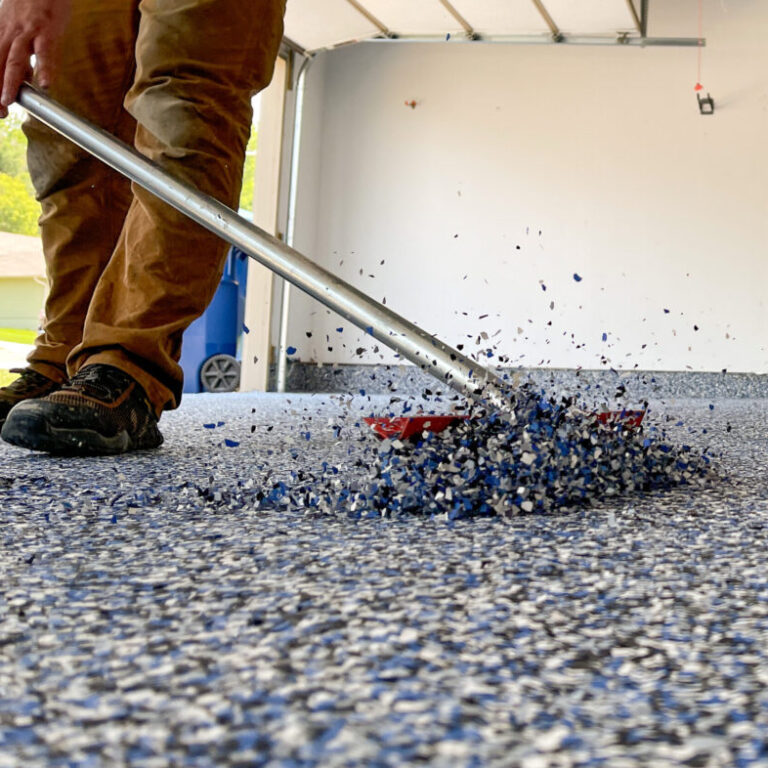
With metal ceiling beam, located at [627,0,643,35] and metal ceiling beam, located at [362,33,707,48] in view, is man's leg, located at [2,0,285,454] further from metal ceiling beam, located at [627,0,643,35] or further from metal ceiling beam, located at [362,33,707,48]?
metal ceiling beam, located at [362,33,707,48]

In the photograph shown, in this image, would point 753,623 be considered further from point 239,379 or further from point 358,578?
point 239,379

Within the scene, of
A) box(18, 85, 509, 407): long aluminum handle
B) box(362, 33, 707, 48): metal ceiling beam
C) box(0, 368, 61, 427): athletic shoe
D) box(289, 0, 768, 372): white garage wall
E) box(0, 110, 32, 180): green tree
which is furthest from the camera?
box(0, 110, 32, 180): green tree

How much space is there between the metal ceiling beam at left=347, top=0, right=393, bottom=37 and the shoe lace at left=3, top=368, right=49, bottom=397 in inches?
101

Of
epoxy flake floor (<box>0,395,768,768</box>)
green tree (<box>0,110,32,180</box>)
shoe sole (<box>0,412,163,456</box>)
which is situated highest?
green tree (<box>0,110,32,180</box>)

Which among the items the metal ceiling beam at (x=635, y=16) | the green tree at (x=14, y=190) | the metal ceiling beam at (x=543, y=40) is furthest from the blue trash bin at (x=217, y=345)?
the metal ceiling beam at (x=635, y=16)

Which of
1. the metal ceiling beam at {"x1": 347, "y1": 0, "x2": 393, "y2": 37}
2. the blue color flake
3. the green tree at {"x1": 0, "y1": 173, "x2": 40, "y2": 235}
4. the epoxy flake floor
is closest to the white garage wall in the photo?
the metal ceiling beam at {"x1": 347, "y1": 0, "x2": 393, "y2": 37}

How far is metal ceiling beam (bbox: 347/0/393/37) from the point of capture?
372 centimetres

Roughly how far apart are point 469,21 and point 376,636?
3.87 meters

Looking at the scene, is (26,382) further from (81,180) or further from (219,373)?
(219,373)

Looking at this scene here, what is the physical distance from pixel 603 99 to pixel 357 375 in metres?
1.82

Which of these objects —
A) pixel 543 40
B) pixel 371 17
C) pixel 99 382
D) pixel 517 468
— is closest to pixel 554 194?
pixel 543 40

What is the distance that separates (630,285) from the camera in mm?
4520

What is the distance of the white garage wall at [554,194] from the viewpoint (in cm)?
440

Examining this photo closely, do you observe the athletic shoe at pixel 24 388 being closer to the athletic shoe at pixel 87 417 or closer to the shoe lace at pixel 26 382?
the shoe lace at pixel 26 382
